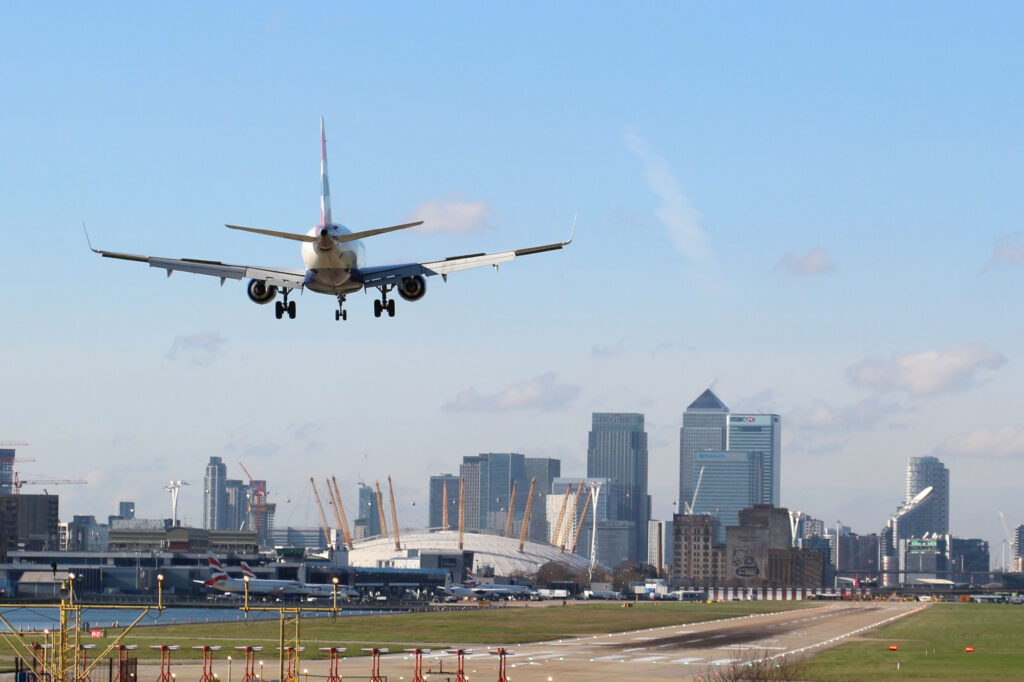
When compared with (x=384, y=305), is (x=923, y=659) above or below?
below

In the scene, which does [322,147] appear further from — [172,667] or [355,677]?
[172,667]

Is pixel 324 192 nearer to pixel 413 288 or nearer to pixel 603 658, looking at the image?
pixel 413 288

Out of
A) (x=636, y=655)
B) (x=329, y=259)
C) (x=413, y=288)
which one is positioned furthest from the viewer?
(x=636, y=655)

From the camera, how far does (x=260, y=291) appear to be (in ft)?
236

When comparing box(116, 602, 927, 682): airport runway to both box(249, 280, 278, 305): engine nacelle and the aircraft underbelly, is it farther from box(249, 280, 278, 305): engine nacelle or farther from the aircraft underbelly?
the aircraft underbelly

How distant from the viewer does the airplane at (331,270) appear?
69438mm

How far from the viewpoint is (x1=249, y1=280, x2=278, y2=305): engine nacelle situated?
71.8m

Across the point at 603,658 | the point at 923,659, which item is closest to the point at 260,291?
the point at 603,658

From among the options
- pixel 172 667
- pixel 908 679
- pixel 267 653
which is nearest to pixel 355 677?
pixel 172 667

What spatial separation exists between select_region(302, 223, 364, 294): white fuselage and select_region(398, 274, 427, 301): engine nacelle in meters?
2.69

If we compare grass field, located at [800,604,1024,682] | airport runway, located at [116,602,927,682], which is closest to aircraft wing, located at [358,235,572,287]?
airport runway, located at [116,602,927,682]

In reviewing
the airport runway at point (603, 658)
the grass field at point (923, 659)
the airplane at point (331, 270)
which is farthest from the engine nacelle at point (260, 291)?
the grass field at point (923, 659)

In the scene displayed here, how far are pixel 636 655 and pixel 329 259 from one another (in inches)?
3102

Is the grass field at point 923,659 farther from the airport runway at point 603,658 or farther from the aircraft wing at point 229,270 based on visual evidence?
the aircraft wing at point 229,270
